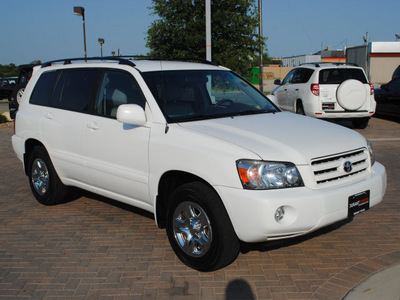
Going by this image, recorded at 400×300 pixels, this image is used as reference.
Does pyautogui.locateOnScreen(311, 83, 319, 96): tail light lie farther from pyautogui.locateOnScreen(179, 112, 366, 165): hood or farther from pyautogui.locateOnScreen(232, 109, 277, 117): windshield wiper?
pyautogui.locateOnScreen(179, 112, 366, 165): hood

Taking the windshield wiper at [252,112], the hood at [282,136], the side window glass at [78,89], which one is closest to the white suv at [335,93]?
the windshield wiper at [252,112]

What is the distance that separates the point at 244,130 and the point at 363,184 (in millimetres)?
1159

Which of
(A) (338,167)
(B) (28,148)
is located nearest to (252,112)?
(A) (338,167)

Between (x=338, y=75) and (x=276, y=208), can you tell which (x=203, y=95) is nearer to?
(x=276, y=208)

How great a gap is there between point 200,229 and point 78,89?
252 centimetres

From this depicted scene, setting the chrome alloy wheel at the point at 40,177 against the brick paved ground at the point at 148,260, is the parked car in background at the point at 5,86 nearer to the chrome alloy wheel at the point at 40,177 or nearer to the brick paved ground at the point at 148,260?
the chrome alloy wheel at the point at 40,177

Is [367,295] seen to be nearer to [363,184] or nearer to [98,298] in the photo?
[363,184]

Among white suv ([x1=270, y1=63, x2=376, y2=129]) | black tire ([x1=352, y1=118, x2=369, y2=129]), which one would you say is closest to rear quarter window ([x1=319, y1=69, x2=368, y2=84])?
white suv ([x1=270, y1=63, x2=376, y2=129])

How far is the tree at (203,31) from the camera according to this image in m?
17.4

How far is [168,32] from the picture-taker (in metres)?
17.7

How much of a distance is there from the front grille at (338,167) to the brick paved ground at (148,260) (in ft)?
2.48

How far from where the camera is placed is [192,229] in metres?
4.01

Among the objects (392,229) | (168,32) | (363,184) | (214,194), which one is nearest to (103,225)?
(214,194)

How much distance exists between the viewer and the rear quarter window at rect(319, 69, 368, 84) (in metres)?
11.9
